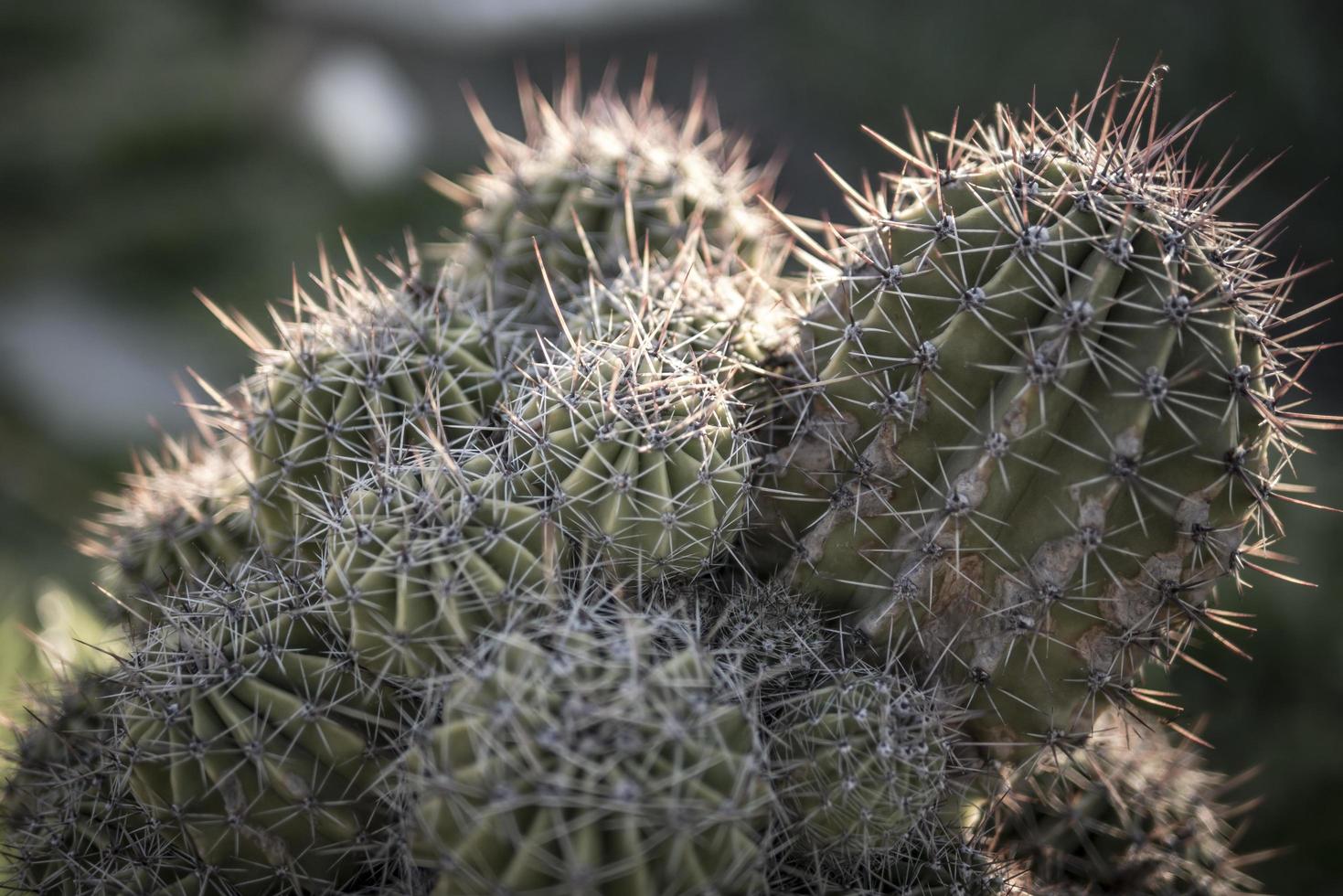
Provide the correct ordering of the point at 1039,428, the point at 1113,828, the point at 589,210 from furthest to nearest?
1. the point at 589,210
2. the point at 1113,828
3. the point at 1039,428

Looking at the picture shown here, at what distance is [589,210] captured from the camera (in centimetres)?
278

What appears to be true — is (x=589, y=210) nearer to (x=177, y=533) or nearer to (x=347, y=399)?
(x=347, y=399)

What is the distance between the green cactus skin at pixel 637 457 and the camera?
1.95 metres

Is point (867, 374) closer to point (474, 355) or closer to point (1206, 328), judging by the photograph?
point (1206, 328)

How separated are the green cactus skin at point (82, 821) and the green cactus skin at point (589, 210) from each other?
→ 4.78 feet

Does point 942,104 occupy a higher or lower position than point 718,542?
higher

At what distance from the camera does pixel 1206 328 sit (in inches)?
75.5

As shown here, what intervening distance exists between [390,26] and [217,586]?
396 inches

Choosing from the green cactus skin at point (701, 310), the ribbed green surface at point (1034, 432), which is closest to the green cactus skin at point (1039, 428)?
the ribbed green surface at point (1034, 432)

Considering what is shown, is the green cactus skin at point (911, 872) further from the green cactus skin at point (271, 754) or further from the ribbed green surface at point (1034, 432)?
the green cactus skin at point (271, 754)

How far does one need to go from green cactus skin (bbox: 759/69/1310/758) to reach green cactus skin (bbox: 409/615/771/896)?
2.06 feet

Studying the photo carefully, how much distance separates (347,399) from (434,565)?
655 millimetres

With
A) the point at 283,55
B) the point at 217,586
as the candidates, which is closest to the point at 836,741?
the point at 217,586

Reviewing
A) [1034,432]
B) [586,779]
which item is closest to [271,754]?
[586,779]
